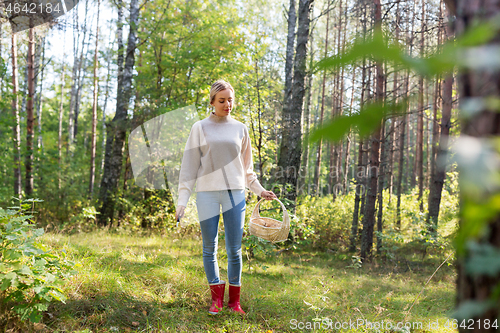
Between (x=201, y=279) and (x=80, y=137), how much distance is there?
21.2 metres

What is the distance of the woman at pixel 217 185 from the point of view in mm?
2447

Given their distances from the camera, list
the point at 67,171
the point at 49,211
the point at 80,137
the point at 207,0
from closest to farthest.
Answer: the point at 49,211
the point at 207,0
the point at 67,171
the point at 80,137

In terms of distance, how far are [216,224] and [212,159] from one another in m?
0.54

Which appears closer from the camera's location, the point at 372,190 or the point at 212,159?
the point at 212,159

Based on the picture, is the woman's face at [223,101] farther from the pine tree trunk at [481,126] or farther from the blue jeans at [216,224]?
the pine tree trunk at [481,126]

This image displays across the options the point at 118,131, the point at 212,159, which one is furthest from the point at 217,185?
the point at 118,131

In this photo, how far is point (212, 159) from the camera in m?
2.47

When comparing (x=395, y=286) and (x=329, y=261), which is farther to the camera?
(x=329, y=261)

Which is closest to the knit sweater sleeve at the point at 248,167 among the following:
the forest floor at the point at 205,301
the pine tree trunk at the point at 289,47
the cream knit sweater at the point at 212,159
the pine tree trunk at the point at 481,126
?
the cream knit sweater at the point at 212,159

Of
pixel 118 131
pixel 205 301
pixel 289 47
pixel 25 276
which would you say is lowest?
pixel 205 301

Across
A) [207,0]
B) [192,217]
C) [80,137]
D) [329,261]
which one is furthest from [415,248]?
[80,137]

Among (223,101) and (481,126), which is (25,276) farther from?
(481,126)

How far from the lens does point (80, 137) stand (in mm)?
20797

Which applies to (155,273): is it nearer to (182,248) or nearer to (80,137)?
(182,248)
